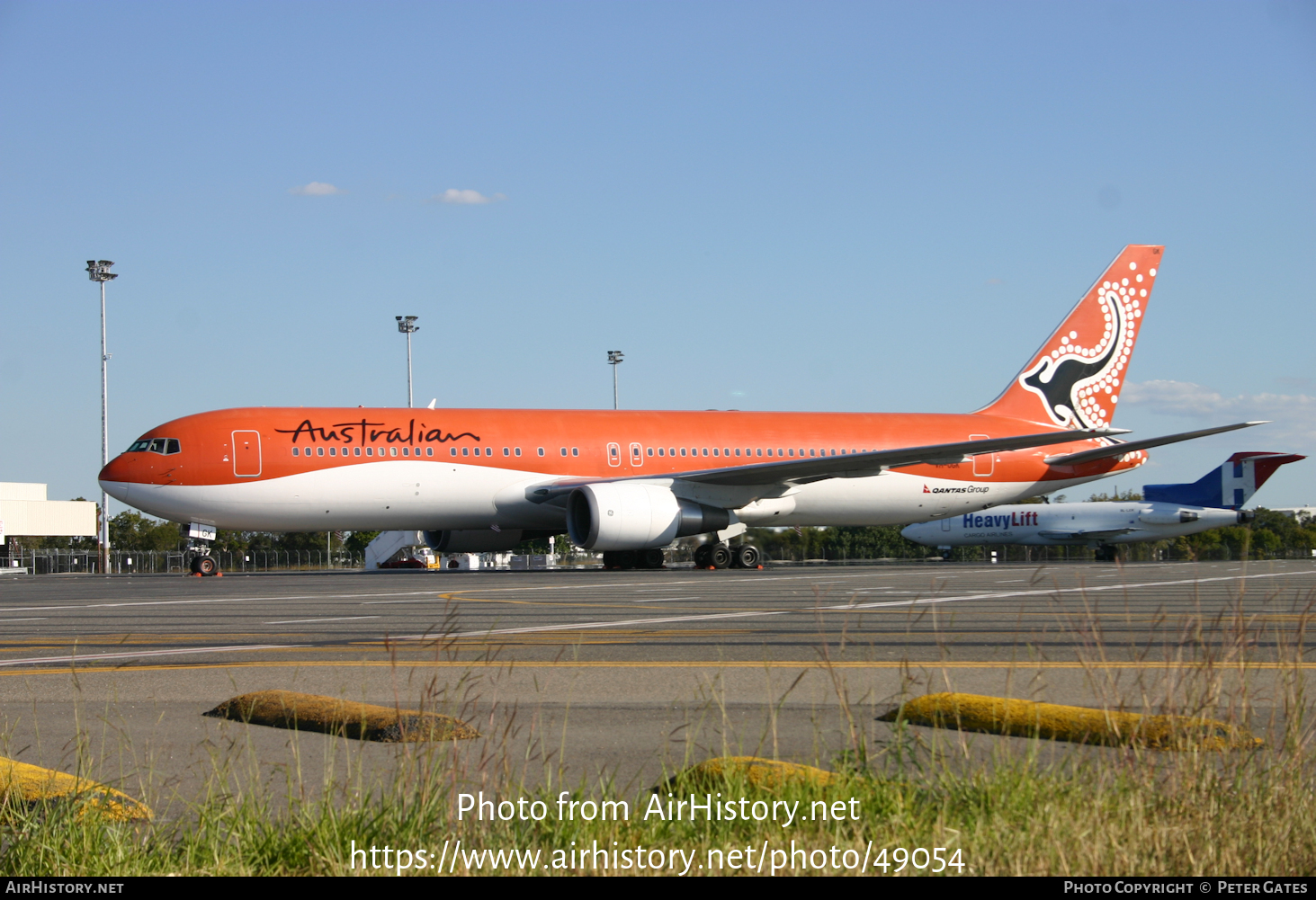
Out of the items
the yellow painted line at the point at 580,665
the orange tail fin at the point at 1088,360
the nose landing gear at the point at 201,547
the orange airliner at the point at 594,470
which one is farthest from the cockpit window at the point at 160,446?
the orange tail fin at the point at 1088,360

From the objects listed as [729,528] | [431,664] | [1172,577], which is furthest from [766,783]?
[729,528]

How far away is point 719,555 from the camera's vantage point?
2695 cm

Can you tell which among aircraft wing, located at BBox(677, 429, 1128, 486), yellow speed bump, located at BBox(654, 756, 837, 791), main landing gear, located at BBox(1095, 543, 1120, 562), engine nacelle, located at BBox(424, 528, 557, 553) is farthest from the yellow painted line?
main landing gear, located at BBox(1095, 543, 1120, 562)

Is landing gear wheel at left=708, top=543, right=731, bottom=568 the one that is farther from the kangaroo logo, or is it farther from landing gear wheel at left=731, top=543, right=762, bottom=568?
the kangaroo logo

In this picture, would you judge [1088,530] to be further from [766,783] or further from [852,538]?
[766,783]

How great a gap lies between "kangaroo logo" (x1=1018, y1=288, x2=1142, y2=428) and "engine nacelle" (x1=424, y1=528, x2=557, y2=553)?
1396 centimetres

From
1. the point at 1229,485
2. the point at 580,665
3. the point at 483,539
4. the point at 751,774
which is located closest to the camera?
the point at 751,774

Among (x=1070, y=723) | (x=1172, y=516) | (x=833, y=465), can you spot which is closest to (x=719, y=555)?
(x=833, y=465)

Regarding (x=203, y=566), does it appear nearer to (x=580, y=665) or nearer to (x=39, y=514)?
(x=580, y=665)

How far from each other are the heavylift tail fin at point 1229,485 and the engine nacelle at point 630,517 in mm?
26381

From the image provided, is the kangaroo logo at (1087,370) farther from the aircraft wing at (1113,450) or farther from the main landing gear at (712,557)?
the main landing gear at (712,557)

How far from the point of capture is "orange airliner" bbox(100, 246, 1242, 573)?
24.1m

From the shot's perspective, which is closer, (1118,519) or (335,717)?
(335,717)

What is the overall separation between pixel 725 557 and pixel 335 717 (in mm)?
22135
